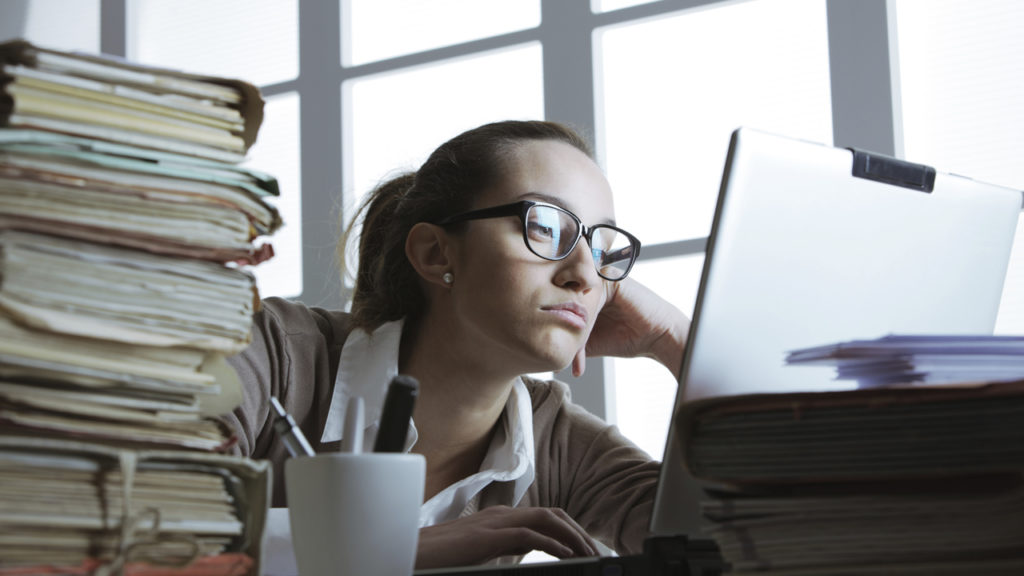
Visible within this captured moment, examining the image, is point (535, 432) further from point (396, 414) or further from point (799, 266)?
point (396, 414)

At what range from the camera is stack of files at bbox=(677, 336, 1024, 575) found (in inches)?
18.0

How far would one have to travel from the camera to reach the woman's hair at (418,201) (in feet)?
5.01

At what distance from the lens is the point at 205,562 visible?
1.74 ft

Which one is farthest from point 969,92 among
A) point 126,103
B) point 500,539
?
point 126,103

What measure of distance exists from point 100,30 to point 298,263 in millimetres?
984

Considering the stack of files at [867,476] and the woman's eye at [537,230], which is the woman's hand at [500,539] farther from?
the woman's eye at [537,230]

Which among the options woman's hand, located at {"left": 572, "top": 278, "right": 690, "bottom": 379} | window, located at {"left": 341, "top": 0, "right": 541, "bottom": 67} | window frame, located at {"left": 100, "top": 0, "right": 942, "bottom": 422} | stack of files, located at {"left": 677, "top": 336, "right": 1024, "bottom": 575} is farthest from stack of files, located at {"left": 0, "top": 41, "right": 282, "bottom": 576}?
window, located at {"left": 341, "top": 0, "right": 541, "bottom": 67}

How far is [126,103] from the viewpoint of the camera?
1.80 feet

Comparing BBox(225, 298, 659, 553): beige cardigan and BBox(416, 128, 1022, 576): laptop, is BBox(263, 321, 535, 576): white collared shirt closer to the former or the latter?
BBox(225, 298, 659, 553): beige cardigan

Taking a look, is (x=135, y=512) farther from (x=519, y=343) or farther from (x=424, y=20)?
(x=424, y=20)

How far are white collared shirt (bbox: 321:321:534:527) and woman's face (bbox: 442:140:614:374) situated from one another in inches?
5.7

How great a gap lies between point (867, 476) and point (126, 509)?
39cm

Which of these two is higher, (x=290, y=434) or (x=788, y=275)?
(x=788, y=275)

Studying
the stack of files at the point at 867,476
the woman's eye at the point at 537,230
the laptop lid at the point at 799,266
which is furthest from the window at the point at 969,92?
the stack of files at the point at 867,476
